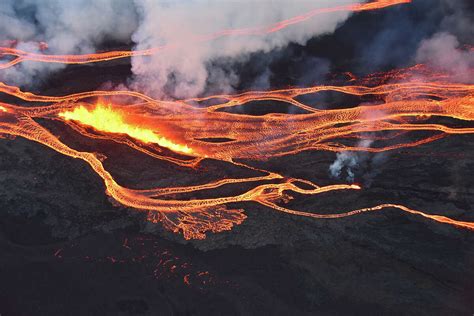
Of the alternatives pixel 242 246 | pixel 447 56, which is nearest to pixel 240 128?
pixel 242 246

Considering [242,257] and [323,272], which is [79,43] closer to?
[242,257]

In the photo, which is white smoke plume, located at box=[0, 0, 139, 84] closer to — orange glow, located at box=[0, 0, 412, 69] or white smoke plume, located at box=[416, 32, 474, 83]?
orange glow, located at box=[0, 0, 412, 69]

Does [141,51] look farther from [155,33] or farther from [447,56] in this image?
[447,56]

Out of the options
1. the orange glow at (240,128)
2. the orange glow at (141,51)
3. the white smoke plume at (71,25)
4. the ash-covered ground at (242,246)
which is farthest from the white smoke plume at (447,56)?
the white smoke plume at (71,25)

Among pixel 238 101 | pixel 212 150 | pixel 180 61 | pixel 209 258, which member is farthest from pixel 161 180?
pixel 180 61

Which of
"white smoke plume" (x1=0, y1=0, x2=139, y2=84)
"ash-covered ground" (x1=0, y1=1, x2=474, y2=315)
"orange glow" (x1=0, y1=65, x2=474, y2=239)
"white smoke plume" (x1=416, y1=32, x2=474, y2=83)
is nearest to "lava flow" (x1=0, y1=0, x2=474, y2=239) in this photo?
"orange glow" (x1=0, y1=65, x2=474, y2=239)

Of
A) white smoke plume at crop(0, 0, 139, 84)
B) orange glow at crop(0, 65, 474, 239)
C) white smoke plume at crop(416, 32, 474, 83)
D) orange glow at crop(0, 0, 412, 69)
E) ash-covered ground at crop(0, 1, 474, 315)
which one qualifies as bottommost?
ash-covered ground at crop(0, 1, 474, 315)
